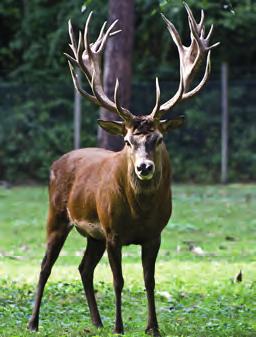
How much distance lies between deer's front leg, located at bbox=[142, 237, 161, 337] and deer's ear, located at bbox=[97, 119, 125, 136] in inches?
35.6

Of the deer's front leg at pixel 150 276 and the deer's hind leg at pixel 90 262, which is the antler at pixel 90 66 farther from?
the deer's hind leg at pixel 90 262

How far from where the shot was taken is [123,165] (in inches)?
306

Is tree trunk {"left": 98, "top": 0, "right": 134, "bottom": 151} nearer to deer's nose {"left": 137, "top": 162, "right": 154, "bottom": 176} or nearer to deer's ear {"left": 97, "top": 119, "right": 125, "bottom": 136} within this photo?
deer's ear {"left": 97, "top": 119, "right": 125, "bottom": 136}

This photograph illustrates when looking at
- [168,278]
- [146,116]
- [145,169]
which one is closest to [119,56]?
[168,278]

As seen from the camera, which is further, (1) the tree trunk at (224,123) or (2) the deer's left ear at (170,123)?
(1) the tree trunk at (224,123)

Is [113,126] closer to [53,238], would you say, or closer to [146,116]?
[146,116]

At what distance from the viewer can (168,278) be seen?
10.5 metres

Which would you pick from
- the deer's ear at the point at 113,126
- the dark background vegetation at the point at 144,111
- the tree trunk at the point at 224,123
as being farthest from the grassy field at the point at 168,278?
the dark background vegetation at the point at 144,111

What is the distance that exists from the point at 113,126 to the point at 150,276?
122 centimetres

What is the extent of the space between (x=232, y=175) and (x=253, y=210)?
16.4 feet

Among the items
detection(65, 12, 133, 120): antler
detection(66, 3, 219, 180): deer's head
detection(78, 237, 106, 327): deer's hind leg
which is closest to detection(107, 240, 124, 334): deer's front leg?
detection(66, 3, 219, 180): deer's head

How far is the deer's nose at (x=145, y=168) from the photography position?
715cm

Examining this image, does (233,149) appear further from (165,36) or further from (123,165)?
(123,165)

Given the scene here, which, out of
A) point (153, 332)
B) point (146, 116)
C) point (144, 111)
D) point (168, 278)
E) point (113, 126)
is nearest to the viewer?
point (146, 116)
